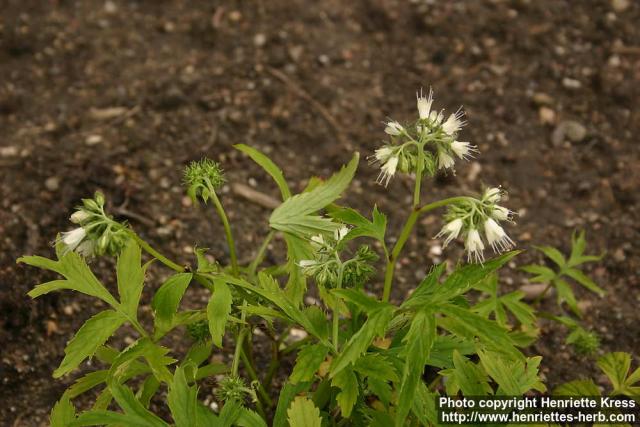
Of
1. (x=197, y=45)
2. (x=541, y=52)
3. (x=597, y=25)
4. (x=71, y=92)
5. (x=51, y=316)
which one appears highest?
(x=597, y=25)

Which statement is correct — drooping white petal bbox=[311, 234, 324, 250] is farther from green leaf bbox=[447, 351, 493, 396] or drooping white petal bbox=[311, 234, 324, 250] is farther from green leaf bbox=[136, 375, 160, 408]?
green leaf bbox=[136, 375, 160, 408]

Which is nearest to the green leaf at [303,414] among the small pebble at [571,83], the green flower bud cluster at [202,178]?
the green flower bud cluster at [202,178]

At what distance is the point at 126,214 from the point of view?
11.9 ft

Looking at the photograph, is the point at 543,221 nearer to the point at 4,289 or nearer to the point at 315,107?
the point at 315,107

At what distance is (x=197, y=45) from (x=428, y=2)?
1.55m

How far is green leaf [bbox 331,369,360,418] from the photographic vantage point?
2.05 m

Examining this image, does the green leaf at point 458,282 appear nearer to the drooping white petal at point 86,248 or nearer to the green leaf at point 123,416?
the green leaf at point 123,416

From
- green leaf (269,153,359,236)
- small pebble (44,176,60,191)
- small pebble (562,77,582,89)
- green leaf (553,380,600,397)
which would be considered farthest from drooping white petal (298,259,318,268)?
small pebble (562,77,582,89)

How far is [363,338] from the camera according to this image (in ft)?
6.47

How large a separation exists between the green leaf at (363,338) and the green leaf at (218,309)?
0.34m

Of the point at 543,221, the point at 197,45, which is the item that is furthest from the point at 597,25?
the point at 197,45

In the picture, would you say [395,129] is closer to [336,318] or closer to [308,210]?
[308,210]

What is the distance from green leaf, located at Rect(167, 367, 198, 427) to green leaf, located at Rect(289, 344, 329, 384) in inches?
11.9

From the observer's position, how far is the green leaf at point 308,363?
6.81ft
